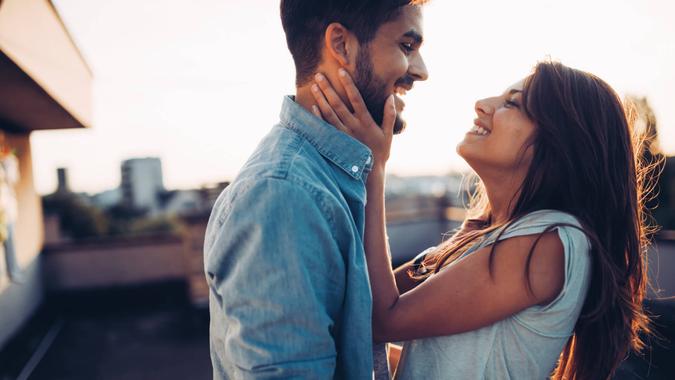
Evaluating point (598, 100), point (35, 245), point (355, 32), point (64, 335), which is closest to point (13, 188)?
point (35, 245)

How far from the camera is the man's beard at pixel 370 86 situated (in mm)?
1223

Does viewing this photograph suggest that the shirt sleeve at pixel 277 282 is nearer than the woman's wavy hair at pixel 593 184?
Yes

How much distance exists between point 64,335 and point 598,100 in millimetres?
7461

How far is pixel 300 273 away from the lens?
902mm

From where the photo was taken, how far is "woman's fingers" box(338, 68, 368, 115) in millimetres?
1222

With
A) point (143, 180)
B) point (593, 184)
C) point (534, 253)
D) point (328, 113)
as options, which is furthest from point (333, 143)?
point (143, 180)

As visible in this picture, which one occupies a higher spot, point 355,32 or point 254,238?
point 355,32

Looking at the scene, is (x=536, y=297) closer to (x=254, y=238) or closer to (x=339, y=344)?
(x=339, y=344)

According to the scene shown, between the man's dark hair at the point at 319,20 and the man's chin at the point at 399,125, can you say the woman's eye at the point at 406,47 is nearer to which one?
Result: the man's dark hair at the point at 319,20

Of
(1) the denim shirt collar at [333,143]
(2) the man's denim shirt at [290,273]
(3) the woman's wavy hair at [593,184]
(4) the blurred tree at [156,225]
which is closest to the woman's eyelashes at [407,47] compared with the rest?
(1) the denim shirt collar at [333,143]

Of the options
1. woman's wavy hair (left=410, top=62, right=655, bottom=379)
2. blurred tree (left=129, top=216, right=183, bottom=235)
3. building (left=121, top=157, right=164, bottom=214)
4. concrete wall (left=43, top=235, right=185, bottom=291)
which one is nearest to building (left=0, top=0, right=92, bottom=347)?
concrete wall (left=43, top=235, right=185, bottom=291)

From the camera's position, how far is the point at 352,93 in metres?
1.23

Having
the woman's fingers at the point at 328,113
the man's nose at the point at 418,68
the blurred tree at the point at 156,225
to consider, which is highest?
the man's nose at the point at 418,68

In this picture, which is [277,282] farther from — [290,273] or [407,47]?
[407,47]
